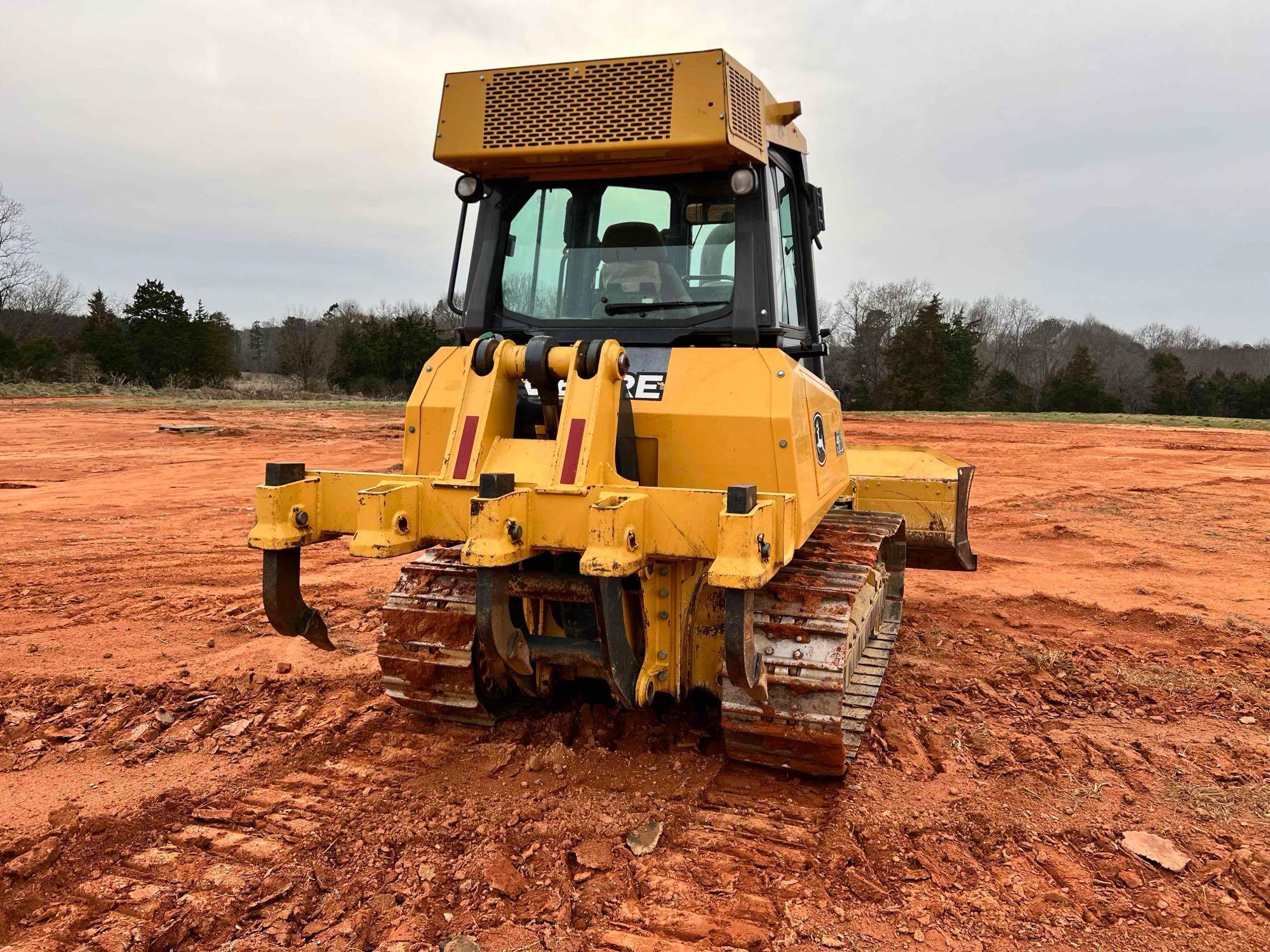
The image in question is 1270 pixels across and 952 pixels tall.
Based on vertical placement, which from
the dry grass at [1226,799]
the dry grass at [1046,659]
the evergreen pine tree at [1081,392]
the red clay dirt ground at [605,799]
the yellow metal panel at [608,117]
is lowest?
the red clay dirt ground at [605,799]

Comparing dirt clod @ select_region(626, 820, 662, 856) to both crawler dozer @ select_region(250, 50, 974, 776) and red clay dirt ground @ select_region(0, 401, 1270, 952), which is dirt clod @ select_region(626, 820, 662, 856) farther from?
crawler dozer @ select_region(250, 50, 974, 776)

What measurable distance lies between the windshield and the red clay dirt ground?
1.99 meters

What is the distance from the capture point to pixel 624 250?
4.32 meters

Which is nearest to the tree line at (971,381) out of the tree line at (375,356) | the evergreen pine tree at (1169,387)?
the evergreen pine tree at (1169,387)

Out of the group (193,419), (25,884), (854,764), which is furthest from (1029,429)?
(25,884)

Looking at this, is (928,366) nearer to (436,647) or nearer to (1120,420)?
(1120,420)

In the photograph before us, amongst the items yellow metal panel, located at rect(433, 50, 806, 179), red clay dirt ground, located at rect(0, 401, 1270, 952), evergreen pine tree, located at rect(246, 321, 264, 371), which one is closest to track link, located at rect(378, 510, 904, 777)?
red clay dirt ground, located at rect(0, 401, 1270, 952)

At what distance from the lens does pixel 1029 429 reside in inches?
1054

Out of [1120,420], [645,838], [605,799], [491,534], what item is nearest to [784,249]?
[491,534]

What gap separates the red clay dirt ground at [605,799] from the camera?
2.91m

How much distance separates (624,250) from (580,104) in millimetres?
687

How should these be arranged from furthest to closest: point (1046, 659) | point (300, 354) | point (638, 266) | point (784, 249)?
point (300, 354), point (1046, 659), point (784, 249), point (638, 266)

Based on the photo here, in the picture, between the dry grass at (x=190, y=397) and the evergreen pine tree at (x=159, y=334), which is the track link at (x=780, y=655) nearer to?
the dry grass at (x=190, y=397)

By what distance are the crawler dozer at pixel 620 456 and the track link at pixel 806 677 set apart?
11 mm
